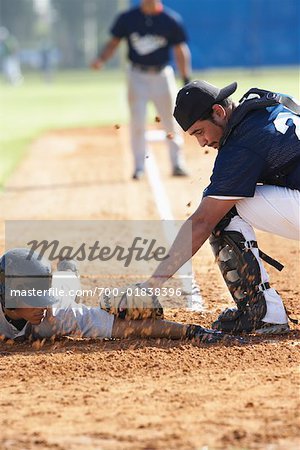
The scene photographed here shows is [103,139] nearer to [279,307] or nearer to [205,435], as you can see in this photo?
[279,307]

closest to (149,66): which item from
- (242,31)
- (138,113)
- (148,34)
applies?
(148,34)

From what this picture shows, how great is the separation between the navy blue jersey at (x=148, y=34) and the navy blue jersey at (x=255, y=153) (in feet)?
24.9

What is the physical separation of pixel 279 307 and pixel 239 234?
490 mm

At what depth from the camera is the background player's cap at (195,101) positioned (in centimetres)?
498

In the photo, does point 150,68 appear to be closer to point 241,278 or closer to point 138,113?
point 138,113

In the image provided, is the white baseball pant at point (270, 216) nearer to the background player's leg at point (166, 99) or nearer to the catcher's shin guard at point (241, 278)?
the catcher's shin guard at point (241, 278)

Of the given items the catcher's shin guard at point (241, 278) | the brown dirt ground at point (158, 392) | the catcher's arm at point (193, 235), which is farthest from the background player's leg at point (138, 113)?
the catcher's arm at point (193, 235)

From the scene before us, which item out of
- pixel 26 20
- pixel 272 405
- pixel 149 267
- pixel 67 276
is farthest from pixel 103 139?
pixel 26 20

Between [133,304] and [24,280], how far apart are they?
2.01 ft

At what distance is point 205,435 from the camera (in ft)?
12.2

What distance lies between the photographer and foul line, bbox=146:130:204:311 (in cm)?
633

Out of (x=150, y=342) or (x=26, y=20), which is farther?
(x=26, y=20)

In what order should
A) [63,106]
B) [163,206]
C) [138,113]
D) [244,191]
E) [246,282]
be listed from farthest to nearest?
[63,106] < [138,113] < [163,206] < [246,282] < [244,191]

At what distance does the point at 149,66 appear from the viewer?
12.5m
